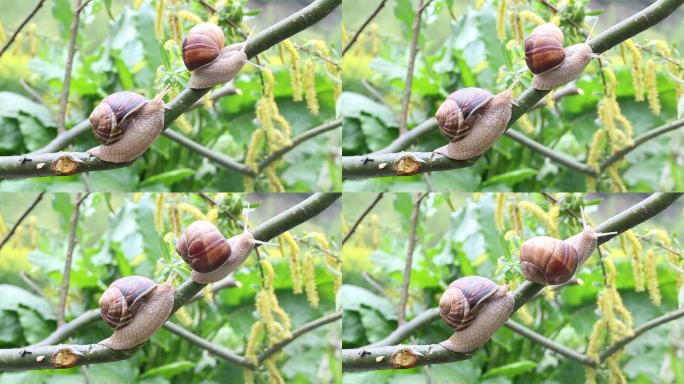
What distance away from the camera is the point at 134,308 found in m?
2.77

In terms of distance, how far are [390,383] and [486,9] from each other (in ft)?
4.08

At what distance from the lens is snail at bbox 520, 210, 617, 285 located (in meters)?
2.52

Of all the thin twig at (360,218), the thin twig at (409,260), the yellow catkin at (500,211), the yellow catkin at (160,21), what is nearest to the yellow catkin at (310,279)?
the thin twig at (360,218)

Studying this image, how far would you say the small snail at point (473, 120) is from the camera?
267cm

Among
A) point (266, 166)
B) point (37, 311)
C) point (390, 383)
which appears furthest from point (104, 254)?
point (390, 383)

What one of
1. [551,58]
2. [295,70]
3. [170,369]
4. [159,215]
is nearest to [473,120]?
[551,58]

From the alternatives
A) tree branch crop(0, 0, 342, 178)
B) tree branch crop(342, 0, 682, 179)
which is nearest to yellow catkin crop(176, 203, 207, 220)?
tree branch crop(0, 0, 342, 178)

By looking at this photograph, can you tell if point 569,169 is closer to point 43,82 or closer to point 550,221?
point 550,221

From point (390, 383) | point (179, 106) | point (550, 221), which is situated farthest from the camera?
point (390, 383)

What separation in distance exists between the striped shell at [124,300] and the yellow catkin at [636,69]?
1.57 m

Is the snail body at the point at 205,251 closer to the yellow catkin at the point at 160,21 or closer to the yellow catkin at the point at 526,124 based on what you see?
the yellow catkin at the point at 160,21

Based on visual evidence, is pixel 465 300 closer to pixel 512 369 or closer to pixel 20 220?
pixel 512 369

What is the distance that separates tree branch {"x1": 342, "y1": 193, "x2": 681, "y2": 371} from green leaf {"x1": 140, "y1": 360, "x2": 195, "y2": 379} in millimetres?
526

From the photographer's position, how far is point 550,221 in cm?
302
